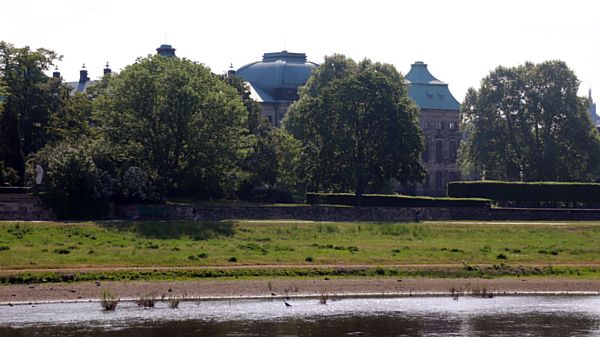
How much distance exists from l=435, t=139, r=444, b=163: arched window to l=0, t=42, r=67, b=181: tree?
249ft

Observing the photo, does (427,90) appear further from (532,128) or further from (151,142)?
(151,142)

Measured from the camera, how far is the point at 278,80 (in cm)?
16250

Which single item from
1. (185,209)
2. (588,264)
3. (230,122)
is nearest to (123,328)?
(588,264)

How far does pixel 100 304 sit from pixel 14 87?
54804 millimetres

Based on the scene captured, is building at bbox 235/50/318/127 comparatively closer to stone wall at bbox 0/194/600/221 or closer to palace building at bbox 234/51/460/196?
palace building at bbox 234/51/460/196

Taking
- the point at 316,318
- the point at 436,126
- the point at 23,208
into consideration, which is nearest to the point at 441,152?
the point at 436,126

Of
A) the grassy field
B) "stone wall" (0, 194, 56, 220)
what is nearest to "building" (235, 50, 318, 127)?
the grassy field

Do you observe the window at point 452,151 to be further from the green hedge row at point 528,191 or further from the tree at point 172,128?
the tree at point 172,128

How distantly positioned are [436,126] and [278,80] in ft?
74.0

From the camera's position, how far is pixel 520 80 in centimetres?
13162

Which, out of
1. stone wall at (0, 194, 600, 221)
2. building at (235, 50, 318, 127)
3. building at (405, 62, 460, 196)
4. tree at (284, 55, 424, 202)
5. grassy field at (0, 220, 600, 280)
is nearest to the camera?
grassy field at (0, 220, 600, 280)

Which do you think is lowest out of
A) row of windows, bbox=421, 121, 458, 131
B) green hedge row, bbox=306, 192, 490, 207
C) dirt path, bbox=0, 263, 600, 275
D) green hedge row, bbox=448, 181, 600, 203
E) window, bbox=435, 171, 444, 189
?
dirt path, bbox=0, 263, 600, 275

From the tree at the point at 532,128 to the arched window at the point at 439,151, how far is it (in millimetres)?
36444

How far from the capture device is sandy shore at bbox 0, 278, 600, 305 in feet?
163
